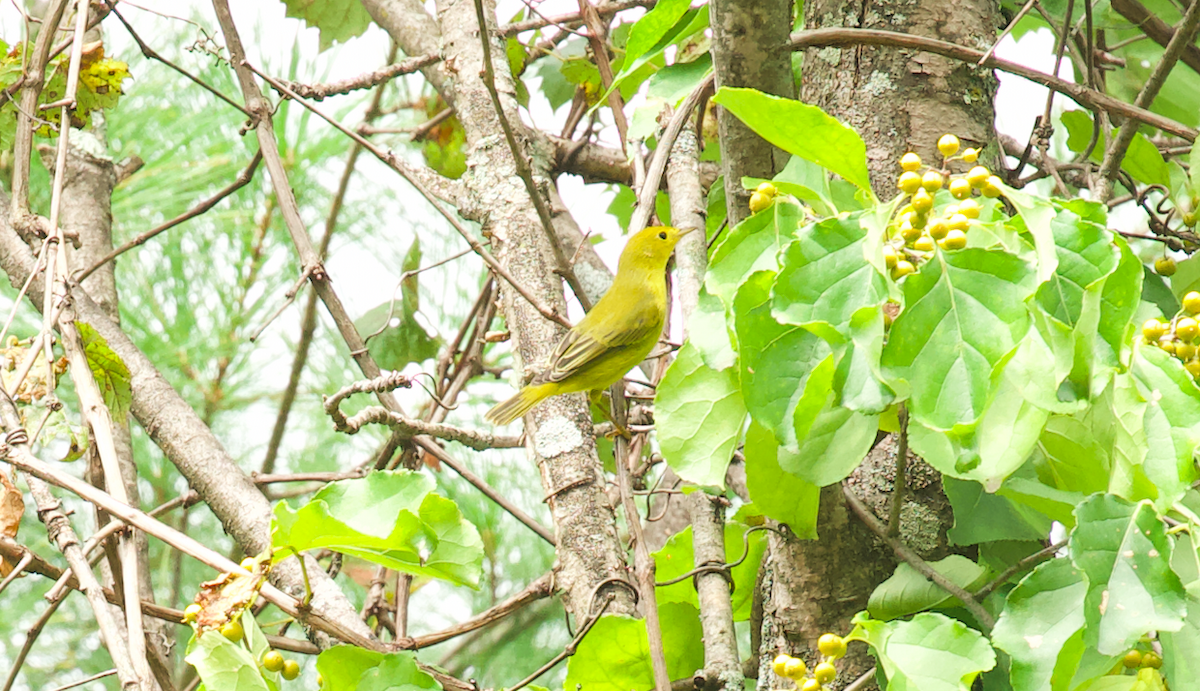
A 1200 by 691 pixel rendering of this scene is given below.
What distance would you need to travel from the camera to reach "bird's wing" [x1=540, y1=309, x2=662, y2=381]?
1.98 meters

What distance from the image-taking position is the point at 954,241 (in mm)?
978

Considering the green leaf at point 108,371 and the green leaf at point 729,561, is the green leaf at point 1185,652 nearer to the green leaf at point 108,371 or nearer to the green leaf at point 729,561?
the green leaf at point 729,561

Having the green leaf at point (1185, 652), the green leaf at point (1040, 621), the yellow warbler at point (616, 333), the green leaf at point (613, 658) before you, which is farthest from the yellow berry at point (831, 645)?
the yellow warbler at point (616, 333)

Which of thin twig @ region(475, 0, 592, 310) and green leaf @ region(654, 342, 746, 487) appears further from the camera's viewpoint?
thin twig @ region(475, 0, 592, 310)

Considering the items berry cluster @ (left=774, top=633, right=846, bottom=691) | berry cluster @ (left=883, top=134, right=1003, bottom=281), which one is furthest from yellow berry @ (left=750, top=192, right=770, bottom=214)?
berry cluster @ (left=774, top=633, right=846, bottom=691)

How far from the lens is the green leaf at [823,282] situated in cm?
96

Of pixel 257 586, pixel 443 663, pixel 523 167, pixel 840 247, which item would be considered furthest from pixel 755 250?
pixel 443 663

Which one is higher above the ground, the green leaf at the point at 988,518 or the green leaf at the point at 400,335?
the green leaf at the point at 400,335

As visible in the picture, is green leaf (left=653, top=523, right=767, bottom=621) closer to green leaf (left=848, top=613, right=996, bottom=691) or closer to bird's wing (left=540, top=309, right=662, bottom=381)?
bird's wing (left=540, top=309, right=662, bottom=381)

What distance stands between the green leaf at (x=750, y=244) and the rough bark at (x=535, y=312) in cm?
64

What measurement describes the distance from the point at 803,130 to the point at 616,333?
1.48 metres

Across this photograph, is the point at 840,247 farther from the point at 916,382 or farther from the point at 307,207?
the point at 307,207

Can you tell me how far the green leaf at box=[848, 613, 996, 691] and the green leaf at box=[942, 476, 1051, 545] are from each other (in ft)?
0.87

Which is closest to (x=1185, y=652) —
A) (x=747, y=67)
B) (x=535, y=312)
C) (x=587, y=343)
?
(x=747, y=67)
